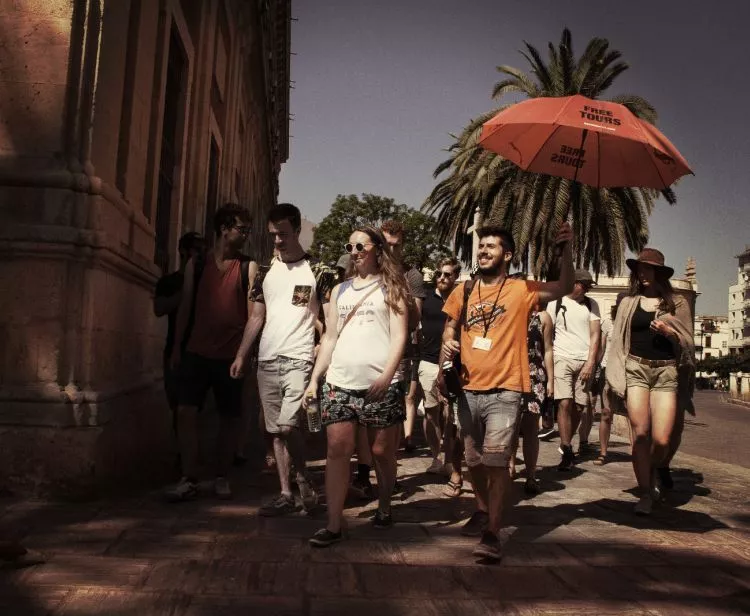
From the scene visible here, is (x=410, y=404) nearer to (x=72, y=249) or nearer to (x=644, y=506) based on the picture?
(x=644, y=506)

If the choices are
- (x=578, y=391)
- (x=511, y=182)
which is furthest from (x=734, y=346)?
(x=578, y=391)

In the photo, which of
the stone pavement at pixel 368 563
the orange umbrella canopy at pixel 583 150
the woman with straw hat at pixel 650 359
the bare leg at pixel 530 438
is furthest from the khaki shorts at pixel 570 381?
the orange umbrella canopy at pixel 583 150

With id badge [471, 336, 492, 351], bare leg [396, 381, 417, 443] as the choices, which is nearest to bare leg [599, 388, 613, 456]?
bare leg [396, 381, 417, 443]

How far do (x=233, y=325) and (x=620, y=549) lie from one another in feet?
9.71

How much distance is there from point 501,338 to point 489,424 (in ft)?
1.68

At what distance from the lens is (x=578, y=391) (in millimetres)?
8359

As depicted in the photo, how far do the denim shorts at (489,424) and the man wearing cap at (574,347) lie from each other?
142 inches

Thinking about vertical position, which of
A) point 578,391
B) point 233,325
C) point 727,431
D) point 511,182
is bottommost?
point 727,431

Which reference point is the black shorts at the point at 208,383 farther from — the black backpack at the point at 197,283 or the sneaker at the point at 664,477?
the sneaker at the point at 664,477

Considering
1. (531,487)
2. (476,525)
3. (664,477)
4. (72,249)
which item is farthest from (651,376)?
(72,249)

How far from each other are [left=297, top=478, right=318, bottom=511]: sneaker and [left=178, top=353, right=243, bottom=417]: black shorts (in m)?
0.79

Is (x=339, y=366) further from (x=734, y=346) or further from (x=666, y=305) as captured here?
(x=734, y=346)

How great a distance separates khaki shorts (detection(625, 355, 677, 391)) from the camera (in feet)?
19.2

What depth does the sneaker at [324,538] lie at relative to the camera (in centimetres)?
422
